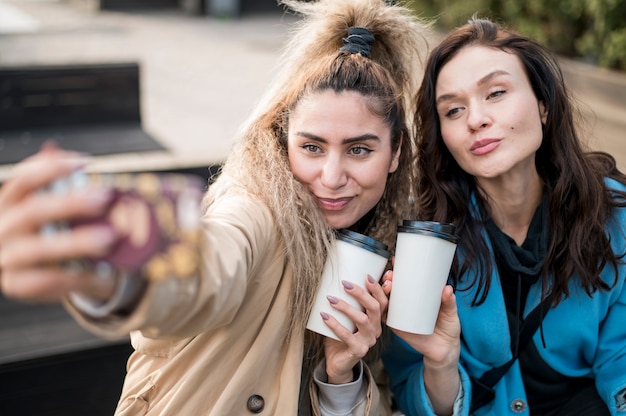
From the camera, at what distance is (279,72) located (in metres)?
2.51

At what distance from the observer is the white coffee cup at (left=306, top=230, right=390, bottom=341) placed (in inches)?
79.9

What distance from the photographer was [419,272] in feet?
6.61

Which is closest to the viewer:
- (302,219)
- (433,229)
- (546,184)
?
(433,229)

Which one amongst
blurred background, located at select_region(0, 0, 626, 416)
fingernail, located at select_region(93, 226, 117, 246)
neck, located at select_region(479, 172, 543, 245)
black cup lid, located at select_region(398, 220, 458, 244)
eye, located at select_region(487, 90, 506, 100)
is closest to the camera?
fingernail, located at select_region(93, 226, 117, 246)

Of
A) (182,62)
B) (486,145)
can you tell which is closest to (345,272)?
(486,145)

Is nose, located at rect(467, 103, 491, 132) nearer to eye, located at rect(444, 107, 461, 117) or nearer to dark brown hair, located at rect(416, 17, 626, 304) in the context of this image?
eye, located at rect(444, 107, 461, 117)

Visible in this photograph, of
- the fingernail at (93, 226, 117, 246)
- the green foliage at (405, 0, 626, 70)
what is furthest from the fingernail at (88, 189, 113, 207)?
the green foliage at (405, 0, 626, 70)

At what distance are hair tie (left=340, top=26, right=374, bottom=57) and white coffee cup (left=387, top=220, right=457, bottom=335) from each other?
2.01 ft

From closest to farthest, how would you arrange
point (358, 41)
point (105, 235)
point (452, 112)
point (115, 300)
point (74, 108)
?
point (105, 235) < point (115, 300) < point (358, 41) < point (452, 112) < point (74, 108)

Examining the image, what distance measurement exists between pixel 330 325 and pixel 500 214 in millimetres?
883

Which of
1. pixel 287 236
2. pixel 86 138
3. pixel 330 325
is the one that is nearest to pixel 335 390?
pixel 330 325

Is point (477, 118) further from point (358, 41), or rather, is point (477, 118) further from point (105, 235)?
point (105, 235)

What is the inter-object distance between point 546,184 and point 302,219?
3.24 ft

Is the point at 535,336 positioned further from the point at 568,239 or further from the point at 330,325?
the point at 330,325
